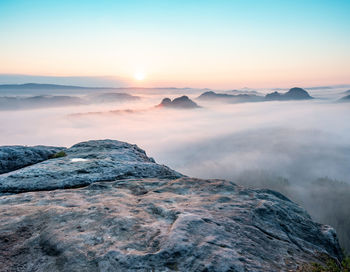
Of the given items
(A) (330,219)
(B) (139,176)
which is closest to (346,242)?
(A) (330,219)

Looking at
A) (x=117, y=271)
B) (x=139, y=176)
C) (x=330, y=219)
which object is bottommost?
(x=330, y=219)

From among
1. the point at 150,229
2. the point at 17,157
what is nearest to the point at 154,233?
the point at 150,229

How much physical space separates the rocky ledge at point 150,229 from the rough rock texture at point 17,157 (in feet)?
15.2

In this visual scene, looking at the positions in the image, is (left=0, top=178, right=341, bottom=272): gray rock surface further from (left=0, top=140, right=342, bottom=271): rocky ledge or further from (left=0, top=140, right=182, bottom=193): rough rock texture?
(left=0, top=140, right=182, bottom=193): rough rock texture

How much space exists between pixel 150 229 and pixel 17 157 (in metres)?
14.6

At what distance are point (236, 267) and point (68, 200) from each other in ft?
24.1

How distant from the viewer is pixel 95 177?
45.2 ft

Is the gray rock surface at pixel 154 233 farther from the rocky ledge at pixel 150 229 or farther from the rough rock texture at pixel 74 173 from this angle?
the rough rock texture at pixel 74 173

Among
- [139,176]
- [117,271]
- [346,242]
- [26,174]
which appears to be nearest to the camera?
[117,271]

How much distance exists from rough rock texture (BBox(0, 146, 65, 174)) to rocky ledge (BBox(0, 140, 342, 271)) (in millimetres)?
4628

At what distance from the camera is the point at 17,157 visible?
57.1 ft

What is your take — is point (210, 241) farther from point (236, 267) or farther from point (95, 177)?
point (95, 177)

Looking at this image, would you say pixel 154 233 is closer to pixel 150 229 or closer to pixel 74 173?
pixel 150 229

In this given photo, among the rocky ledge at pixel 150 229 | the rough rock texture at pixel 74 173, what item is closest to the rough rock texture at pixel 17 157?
the rough rock texture at pixel 74 173
